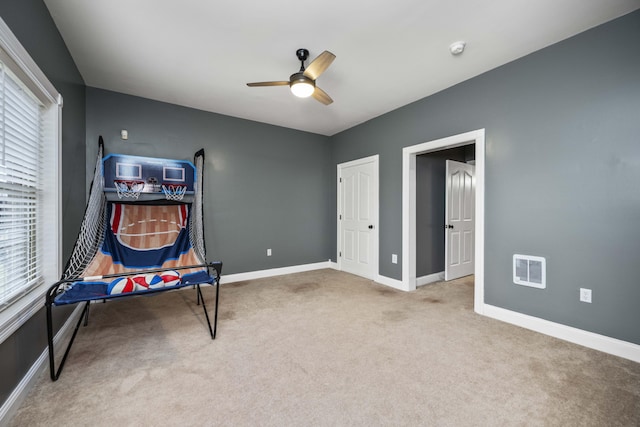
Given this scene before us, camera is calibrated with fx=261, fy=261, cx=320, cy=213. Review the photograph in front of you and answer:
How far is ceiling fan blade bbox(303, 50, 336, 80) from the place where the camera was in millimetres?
2031

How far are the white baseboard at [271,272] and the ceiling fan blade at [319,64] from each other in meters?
3.05

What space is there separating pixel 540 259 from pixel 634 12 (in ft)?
6.58

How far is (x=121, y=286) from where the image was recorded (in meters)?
2.06

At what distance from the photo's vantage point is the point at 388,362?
1.92 meters

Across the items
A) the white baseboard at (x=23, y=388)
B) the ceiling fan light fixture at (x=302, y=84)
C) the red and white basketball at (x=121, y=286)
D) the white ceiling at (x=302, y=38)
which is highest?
the white ceiling at (x=302, y=38)

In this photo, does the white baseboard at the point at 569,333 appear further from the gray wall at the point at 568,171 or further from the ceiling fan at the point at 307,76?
the ceiling fan at the point at 307,76

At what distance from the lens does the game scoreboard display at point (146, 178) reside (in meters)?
3.14

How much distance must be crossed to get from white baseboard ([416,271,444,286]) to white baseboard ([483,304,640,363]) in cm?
113

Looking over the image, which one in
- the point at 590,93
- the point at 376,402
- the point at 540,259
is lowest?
the point at 376,402

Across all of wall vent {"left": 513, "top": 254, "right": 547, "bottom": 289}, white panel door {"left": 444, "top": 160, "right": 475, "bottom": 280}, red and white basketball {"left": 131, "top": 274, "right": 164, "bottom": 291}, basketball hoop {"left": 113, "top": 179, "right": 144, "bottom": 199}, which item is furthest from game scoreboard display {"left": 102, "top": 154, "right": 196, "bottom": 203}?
wall vent {"left": 513, "top": 254, "right": 547, "bottom": 289}

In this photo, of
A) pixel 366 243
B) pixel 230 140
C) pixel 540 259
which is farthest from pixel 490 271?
pixel 230 140

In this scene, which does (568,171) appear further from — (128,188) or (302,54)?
(128,188)

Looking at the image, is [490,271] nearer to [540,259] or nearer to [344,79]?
[540,259]

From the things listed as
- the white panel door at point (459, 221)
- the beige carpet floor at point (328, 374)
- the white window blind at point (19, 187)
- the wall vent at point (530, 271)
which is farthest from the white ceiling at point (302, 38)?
the beige carpet floor at point (328, 374)
